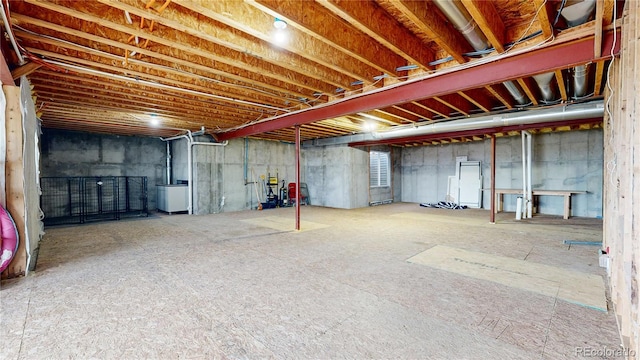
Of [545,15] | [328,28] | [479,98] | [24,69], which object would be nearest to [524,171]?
[479,98]

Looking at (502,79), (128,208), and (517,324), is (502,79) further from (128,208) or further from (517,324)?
(128,208)

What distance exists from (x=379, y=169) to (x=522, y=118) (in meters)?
6.01

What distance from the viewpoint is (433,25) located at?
8.43 feet

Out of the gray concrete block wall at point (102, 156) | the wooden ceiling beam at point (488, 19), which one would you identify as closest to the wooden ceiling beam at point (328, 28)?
the wooden ceiling beam at point (488, 19)

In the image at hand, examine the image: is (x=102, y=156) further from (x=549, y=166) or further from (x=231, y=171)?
(x=549, y=166)

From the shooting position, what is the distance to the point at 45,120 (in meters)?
6.66

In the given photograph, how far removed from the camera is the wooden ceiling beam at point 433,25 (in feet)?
7.53

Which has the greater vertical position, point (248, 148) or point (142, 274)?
point (248, 148)

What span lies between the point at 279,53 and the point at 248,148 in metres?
6.81

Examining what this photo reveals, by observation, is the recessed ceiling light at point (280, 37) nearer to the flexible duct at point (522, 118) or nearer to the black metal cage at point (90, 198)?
the flexible duct at point (522, 118)

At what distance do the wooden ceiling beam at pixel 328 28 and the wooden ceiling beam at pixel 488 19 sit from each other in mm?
860

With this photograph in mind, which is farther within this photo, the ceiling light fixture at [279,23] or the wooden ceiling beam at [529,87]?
the wooden ceiling beam at [529,87]

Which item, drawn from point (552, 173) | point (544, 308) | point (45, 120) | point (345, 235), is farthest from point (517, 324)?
point (45, 120)

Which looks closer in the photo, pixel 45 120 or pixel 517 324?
pixel 517 324
